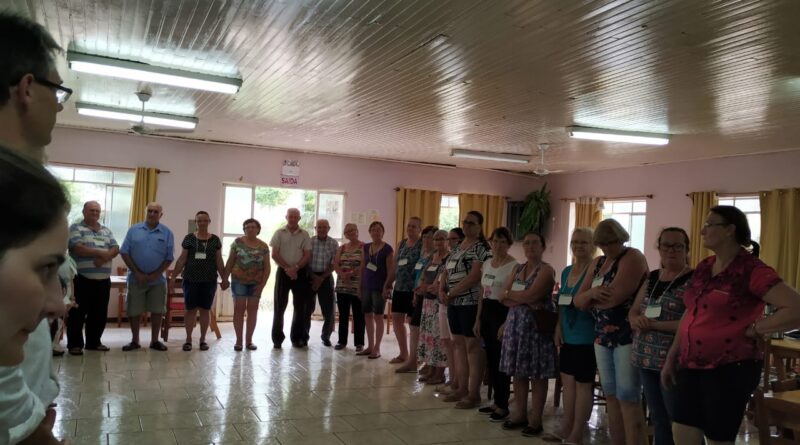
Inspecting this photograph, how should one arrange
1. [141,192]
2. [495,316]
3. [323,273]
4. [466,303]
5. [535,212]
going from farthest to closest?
[535,212]
[141,192]
[323,273]
[466,303]
[495,316]

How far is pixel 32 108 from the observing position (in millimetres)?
1092

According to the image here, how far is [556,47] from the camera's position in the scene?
3904 millimetres

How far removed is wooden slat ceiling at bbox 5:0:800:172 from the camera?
3.41 meters

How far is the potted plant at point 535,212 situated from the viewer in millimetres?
11109

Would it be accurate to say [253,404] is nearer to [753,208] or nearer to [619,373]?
[619,373]

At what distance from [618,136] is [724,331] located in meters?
4.71

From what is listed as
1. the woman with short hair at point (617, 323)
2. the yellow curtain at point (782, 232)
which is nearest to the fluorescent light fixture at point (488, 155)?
the yellow curtain at point (782, 232)

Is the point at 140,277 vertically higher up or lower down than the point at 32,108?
lower down

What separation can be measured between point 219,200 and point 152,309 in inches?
124

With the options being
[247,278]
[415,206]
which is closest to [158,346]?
[247,278]

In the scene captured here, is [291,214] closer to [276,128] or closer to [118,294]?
[276,128]

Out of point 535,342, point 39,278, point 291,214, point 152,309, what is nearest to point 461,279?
point 535,342

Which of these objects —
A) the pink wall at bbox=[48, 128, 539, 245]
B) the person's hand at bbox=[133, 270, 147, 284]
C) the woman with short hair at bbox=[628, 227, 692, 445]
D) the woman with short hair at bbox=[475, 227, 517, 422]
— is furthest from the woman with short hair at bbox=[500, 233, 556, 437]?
the pink wall at bbox=[48, 128, 539, 245]

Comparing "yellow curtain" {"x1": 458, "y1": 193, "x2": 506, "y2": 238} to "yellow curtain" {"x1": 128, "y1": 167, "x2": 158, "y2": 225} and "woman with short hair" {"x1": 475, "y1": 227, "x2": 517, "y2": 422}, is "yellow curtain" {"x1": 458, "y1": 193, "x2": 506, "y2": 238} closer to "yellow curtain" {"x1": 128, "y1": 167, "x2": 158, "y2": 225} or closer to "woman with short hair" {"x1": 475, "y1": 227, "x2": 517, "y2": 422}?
"yellow curtain" {"x1": 128, "y1": 167, "x2": 158, "y2": 225}
